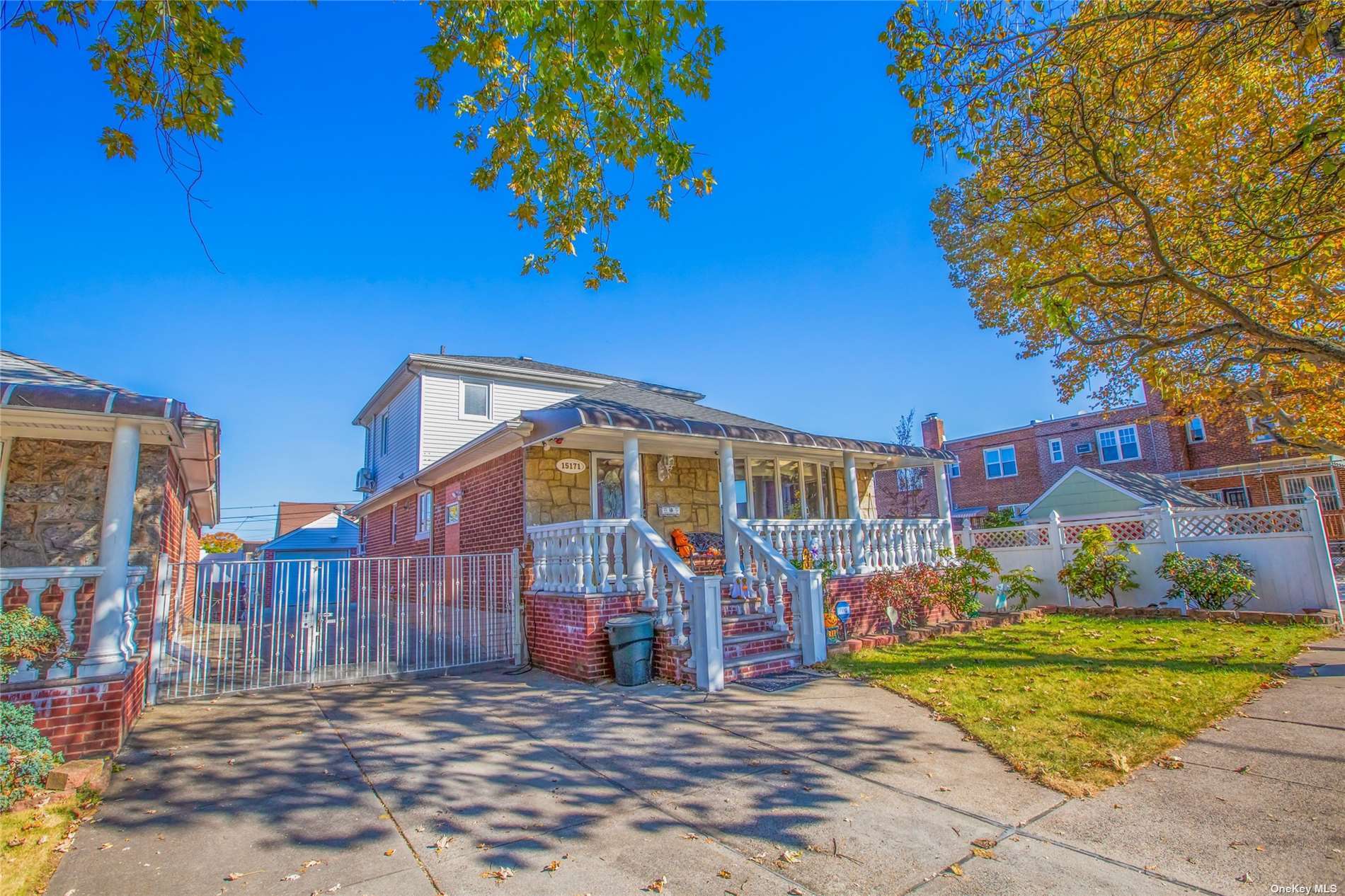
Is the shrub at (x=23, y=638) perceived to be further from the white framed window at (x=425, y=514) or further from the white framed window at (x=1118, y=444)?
the white framed window at (x=1118, y=444)

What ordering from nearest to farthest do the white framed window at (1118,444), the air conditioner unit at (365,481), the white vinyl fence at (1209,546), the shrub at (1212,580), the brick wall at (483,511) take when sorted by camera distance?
1. the brick wall at (483,511)
2. the white vinyl fence at (1209,546)
3. the shrub at (1212,580)
4. the air conditioner unit at (365,481)
5. the white framed window at (1118,444)

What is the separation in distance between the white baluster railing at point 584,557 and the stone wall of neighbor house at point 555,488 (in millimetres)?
876

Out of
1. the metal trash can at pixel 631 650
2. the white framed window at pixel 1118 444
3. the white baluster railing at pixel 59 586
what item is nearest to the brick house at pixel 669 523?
the metal trash can at pixel 631 650

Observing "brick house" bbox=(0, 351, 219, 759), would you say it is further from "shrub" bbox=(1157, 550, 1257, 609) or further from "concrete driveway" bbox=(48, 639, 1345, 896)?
"shrub" bbox=(1157, 550, 1257, 609)

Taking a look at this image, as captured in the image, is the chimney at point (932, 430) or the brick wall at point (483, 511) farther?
the chimney at point (932, 430)

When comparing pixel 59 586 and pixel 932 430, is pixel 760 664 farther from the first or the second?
pixel 932 430

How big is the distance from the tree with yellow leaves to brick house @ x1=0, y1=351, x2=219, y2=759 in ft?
27.3

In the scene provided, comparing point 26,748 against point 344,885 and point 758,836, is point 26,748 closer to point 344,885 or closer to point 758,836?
point 344,885

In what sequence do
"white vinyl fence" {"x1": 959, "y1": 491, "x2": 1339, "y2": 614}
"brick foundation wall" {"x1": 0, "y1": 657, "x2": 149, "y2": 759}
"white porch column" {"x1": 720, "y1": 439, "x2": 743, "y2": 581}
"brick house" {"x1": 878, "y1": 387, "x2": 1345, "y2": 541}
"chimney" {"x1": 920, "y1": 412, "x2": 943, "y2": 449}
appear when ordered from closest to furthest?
"brick foundation wall" {"x1": 0, "y1": 657, "x2": 149, "y2": 759}
"white porch column" {"x1": 720, "y1": 439, "x2": 743, "y2": 581}
"white vinyl fence" {"x1": 959, "y1": 491, "x2": 1339, "y2": 614}
"brick house" {"x1": 878, "y1": 387, "x2": 1345, "y2": 541}
"chimney" {"x1": 920, "y1": 412, "x2": 943, "y2": 449}

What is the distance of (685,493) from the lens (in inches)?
460

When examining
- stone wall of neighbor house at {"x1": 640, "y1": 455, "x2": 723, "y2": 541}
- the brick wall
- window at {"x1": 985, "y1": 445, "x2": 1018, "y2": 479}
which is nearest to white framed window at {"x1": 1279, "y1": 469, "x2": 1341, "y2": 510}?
window at {"x1": 985, "y1": 445, "x2": 1018, "y2": 479}

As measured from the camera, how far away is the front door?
1067cm

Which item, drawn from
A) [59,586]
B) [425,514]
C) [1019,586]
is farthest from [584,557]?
[1019,586]

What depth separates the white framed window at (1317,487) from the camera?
22719 mm
